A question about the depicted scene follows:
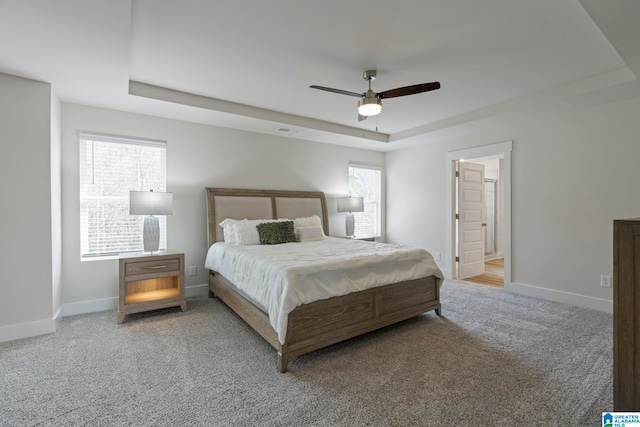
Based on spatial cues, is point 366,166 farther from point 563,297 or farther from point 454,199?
point 563,297

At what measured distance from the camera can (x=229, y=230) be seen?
4.01 meters

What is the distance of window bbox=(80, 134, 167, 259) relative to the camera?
11.7 ft

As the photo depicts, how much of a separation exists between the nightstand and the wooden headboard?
73cm

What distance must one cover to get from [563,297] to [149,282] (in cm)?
534

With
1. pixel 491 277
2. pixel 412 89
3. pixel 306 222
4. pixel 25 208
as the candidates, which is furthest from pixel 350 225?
pixel 25 208

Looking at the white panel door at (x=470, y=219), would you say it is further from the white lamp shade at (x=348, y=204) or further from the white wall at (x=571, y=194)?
the white lamp shade at (x=348, y=204)

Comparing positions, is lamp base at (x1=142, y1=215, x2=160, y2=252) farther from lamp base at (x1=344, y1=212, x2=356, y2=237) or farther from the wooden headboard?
lamp base at (x1=344, y1=212, x2=356, y2=237)

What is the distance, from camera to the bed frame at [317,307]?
2.34m

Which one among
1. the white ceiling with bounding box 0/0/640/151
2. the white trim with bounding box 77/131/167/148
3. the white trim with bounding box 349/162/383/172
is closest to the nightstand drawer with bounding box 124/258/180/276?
the white trim with bounding box 77/131/167/148

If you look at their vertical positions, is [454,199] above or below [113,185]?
below

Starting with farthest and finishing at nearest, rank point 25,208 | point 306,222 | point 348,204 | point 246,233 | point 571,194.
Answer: point 348,204 → point 306,222 → point 246,233 → point 571,194 → point 25,208

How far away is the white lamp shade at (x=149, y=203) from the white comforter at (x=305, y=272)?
0.89 m

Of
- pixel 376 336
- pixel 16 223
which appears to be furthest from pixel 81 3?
pixel 376 336

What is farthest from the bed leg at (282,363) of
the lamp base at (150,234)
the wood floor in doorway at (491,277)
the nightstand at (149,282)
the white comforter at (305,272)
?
the wood floor in doorway at (491,277)
